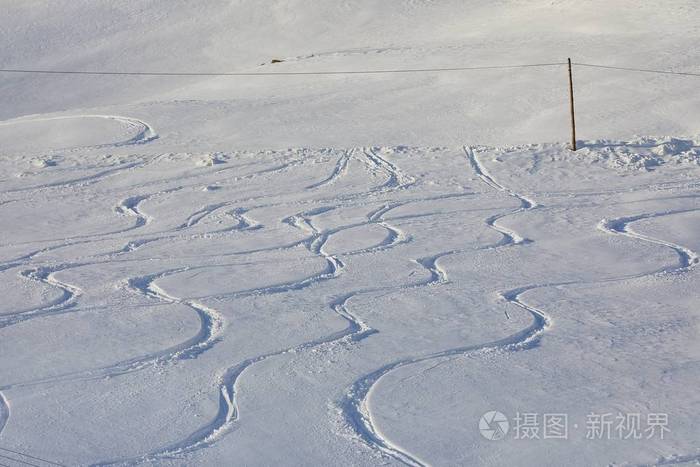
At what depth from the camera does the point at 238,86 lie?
20.5 metres

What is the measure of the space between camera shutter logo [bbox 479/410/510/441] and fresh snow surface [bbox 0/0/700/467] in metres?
0.05

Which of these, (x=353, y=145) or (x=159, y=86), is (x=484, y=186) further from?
(x=159, y=86)

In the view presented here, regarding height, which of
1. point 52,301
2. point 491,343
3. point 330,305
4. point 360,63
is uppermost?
point 360,63

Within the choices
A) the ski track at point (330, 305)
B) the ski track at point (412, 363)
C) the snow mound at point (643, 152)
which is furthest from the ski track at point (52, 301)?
the snow mound at point (643, 152)

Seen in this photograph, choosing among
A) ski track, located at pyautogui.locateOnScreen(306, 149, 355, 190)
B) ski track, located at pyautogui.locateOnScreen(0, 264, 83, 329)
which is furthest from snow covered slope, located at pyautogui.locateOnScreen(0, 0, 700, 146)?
ski track, located at pyautogui.locateOnScreen(0, 264, 83, 329)

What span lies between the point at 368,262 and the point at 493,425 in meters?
4.06

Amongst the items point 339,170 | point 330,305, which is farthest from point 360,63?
point 330,305

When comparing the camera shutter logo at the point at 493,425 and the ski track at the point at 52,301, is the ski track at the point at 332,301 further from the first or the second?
the camera shutter logo at the point at 493,425

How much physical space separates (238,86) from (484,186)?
889 cm

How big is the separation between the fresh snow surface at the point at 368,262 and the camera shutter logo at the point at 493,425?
0.05 m

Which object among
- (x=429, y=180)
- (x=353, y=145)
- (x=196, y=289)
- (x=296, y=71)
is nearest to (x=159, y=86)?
(x=296, y=71)

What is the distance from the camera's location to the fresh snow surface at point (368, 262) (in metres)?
6.19

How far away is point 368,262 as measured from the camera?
392 inches

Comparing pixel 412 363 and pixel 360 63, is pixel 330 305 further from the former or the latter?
pixel 360 63
